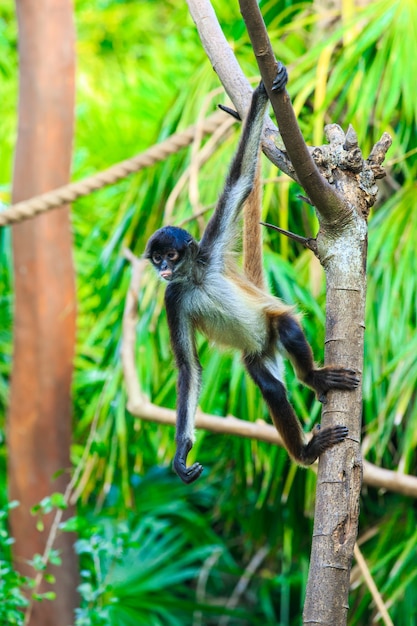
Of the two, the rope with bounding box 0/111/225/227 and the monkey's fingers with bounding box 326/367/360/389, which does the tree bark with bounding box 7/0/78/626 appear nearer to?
the rope with bounding box 0/111/225/227

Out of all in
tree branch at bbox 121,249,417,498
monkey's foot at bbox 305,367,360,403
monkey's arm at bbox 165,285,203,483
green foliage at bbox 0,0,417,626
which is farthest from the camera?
green foliage at bbox 0,0,417,626

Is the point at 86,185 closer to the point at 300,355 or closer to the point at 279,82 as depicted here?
the point at 300,355

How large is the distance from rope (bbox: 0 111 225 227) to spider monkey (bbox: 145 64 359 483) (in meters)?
1.35

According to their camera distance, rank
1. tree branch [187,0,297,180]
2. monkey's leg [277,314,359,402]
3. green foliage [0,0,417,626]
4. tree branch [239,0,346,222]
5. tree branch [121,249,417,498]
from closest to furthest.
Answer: tree branch [239,0,346,222], monkey's leg [277,314,359,402], tree branch [187,0,297,180], tree branch [121,249,417,498], green foliage [0,0,417,626]

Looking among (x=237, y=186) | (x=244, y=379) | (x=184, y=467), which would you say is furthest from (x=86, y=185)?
(x=184, y=467)

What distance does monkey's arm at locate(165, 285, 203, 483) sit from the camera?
2811 mm

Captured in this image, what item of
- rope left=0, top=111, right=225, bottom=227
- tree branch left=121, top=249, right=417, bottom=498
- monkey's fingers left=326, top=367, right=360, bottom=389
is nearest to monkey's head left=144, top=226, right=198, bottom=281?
tree branch left=121, top=249, right=417, bottom=498

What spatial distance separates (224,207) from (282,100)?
0.82 meters

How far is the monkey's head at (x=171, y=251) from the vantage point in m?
3.08

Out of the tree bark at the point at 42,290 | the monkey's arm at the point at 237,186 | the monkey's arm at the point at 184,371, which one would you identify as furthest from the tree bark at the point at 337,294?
the tree bark at the point at 42,290

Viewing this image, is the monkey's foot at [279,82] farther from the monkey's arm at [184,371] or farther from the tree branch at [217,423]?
the tree branch at [217,423]

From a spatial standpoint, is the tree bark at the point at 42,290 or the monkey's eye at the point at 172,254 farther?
the tree bark at the point at 42,290

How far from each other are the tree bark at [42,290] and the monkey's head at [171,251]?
8.38ft

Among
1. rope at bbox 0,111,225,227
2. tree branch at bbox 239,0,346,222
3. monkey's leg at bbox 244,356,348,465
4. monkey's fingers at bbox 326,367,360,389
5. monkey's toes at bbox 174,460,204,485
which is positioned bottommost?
monkey's toes at bbox 174,460,204,485
